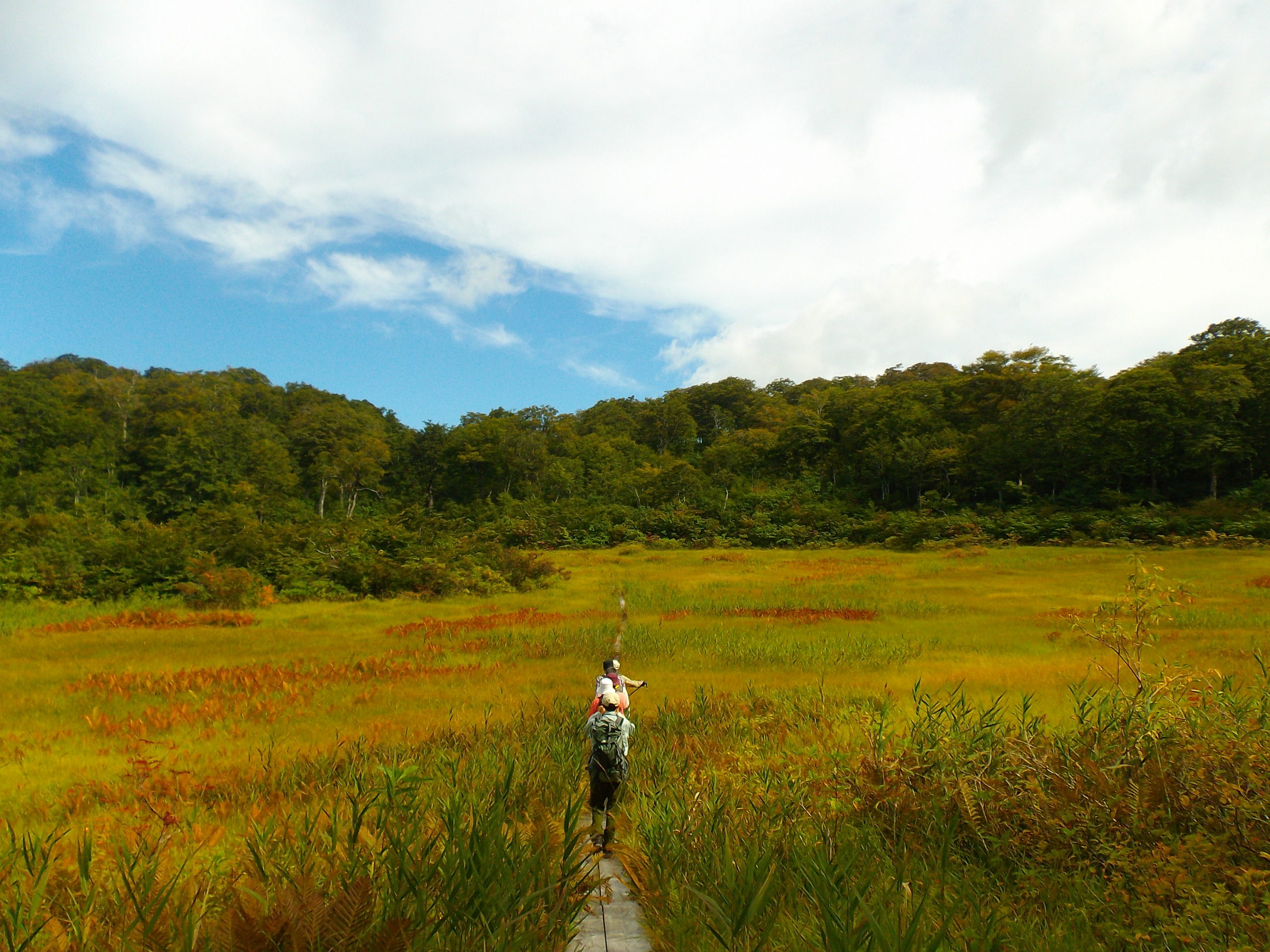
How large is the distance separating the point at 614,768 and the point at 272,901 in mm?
2544

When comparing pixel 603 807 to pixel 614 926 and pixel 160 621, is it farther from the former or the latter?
pixel 160 621

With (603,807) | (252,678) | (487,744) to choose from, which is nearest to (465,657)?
(252,678)

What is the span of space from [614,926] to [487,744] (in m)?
3.25

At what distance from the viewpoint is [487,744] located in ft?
23.4

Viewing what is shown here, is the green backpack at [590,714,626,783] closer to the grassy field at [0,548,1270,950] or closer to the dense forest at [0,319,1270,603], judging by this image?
the grassy field at [0,548,1270,950]

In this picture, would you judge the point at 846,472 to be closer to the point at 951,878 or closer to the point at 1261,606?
the point at 1261,606

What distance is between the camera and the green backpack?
17.3ft

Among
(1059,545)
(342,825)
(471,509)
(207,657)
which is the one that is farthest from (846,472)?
(342,825)

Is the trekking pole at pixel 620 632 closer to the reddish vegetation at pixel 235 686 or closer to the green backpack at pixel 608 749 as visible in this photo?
the reddish vegetation at pixel 235 686

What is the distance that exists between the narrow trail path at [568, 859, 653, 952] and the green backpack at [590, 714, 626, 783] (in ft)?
2.37

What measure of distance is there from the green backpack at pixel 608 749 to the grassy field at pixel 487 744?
441mm

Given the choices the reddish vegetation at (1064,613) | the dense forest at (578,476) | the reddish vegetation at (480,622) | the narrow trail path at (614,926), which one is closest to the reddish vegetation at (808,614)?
the reddish vegetation at (1064,613)

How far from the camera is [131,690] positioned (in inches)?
421

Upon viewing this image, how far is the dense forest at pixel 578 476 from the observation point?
978 inches
